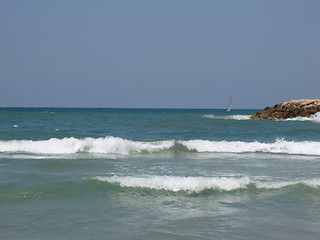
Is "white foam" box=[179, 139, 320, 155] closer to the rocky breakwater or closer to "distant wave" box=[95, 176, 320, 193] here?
"distant wave" box=[95, 176, 320, 193]

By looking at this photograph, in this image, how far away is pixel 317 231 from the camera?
661 centimetres

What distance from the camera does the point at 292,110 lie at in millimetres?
54344

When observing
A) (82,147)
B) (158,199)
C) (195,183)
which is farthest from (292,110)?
(158,199)

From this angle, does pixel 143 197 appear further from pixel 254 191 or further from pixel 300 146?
pixel 300 146

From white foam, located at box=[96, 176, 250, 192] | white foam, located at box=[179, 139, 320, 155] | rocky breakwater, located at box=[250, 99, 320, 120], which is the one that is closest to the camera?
white foam, located at box=[96, 176, 250, 192]

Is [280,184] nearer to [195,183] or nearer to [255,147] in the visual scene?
[195,183]

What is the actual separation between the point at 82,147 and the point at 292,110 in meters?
41.8

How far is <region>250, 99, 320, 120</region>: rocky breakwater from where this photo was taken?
53.6 metres

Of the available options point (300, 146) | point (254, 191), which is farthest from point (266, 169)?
point (300, 146)

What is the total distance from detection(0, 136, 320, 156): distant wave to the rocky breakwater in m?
35.2

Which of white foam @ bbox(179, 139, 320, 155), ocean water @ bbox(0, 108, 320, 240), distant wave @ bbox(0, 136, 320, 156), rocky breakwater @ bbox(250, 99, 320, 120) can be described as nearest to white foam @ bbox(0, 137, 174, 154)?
distant wave @ bbox(0, 136, 320, 156)

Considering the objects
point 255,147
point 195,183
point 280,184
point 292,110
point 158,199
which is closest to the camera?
point 158,199

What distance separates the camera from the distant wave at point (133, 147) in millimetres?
18328

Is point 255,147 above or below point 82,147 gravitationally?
A: above
